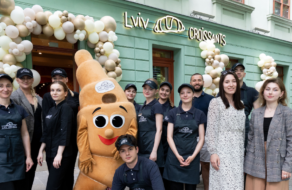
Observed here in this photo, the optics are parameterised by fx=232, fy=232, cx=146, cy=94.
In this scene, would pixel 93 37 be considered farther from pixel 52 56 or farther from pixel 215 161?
pixel 215 161

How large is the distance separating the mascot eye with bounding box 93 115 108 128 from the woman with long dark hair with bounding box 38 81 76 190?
0.28m

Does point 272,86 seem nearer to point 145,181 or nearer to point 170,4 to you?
point 145,181

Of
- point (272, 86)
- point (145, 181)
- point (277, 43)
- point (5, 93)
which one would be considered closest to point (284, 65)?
point (277, 43)

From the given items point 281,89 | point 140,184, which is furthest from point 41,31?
point 281,89

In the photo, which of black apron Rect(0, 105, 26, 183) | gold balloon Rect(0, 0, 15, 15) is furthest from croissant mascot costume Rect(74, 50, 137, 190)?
gold balloon Rect(0, 0, 15, 15)

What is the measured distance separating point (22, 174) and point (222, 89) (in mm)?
2446

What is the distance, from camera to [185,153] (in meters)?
2.72

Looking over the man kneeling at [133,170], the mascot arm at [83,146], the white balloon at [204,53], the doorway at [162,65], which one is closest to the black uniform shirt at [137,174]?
the man kneeling at [133,170]

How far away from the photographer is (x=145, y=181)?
2482 millimetres

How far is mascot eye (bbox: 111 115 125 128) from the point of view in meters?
2.89

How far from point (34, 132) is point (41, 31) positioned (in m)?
2.87

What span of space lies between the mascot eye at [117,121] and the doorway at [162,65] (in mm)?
4952

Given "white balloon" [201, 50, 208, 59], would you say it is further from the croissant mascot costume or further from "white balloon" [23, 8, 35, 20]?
the croissant mascot costume

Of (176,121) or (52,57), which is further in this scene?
(52,57)
